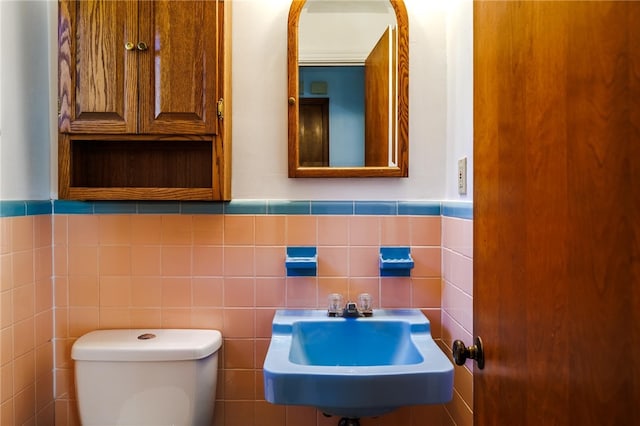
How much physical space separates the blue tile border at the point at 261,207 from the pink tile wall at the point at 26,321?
0.45ft

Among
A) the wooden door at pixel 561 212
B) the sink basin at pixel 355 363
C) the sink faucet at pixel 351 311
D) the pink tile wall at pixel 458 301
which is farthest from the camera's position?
the sink faucet at pixel 351 311

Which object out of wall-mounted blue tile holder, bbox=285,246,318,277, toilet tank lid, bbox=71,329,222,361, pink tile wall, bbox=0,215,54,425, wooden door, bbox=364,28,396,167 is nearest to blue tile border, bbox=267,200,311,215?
wall-mounted blue tile holder, bbox=285,246,318,277

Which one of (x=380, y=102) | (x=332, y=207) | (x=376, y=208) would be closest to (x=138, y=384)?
(x=332, y=207)

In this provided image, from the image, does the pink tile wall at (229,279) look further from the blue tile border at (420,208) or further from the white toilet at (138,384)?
the white toilet at (138,384)

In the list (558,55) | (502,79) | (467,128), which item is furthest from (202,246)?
(558,55)

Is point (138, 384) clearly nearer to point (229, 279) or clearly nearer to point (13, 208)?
point (229, 279)

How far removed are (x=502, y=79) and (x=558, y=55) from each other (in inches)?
7.2

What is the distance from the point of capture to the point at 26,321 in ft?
4.41

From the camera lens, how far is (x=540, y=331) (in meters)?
0.61

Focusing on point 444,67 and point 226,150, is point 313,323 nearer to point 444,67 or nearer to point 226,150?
point 226,150

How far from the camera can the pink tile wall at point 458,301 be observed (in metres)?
1.24

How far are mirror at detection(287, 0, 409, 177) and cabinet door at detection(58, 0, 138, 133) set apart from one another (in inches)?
19.8

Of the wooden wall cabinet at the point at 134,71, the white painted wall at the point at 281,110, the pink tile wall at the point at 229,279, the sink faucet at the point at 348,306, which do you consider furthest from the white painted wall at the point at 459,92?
the wooden wall cabinet at the point at 134,71

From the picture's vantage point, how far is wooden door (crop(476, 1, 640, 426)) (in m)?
0.45
